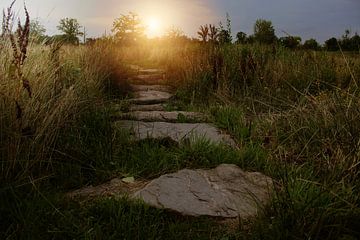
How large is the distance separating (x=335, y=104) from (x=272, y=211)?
153 cm

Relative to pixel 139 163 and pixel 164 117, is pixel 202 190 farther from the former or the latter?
pixel 164 117

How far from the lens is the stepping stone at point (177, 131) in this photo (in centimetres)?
363

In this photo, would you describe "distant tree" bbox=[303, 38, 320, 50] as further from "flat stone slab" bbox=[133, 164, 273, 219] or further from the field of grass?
"flat stone slab" bbox=[133, 164, 273, 219]

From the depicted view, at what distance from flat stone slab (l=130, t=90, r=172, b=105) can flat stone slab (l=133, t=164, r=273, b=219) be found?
300 centimetres

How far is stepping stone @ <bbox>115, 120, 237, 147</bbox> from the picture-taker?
11.9 feet

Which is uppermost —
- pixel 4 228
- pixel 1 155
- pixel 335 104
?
pixel 335 104

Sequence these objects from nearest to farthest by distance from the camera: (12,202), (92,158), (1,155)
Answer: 1. (12,202)
2. (1,155)
3. (92,158)

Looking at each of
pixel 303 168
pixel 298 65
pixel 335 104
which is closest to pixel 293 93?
pixel 298 65

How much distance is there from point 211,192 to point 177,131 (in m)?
1.35

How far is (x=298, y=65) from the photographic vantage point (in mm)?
6207

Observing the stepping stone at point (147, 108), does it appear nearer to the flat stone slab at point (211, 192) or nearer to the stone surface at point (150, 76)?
the flat stone slab at point (211, 192)

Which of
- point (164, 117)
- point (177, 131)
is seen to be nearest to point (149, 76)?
point (164, 117)

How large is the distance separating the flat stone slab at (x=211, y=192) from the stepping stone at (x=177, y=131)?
591 mm

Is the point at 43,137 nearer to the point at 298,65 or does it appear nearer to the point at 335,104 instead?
the point at 335,104
